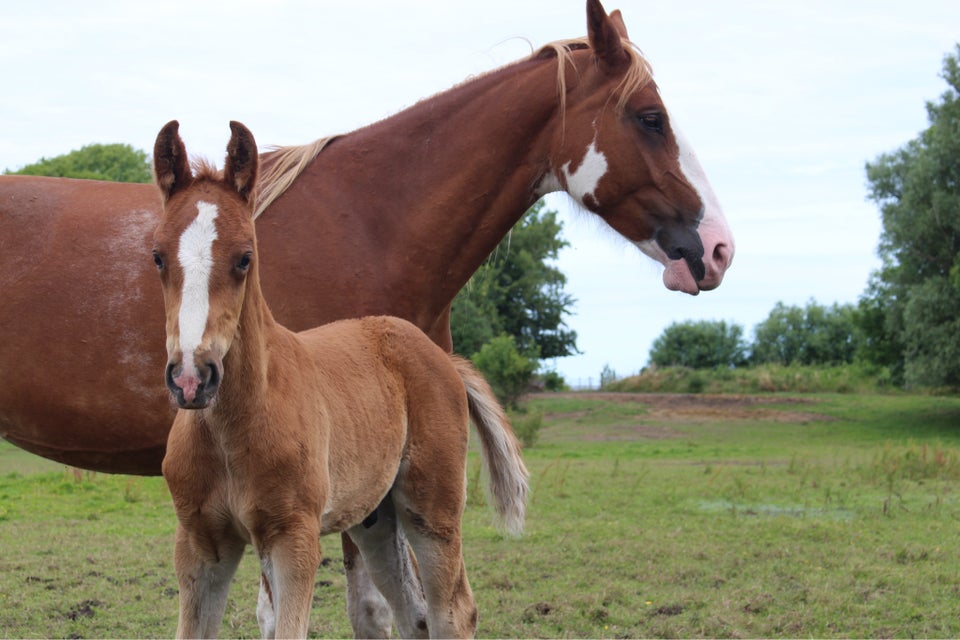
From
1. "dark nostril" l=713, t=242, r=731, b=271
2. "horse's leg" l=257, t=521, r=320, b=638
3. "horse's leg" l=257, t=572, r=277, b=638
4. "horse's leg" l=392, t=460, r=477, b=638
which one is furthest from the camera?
"dark nostril" l=713, t=242, r=731, b=271

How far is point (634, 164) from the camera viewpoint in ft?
13.9

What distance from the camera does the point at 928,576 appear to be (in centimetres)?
757

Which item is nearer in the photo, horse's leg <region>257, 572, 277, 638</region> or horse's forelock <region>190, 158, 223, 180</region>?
horse's forelock <region>190, 158, 223, 180</region>

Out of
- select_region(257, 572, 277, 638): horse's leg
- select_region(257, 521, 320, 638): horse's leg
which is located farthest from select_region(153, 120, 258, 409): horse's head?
select_region(257, 572, 277, 638): horse's leg

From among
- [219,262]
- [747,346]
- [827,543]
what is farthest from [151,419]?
[747,346]

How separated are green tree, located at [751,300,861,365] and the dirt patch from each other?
25507 millimetres

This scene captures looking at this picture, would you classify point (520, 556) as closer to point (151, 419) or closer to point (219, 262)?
point (151, 419)

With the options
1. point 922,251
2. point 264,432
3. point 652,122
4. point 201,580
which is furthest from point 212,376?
point 922,251

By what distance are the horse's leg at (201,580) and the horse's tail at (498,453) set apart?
161 cm

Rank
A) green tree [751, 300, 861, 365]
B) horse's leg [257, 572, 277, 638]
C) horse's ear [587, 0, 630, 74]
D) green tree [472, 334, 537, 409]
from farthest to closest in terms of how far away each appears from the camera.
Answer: green tree [751, 300, 861, 365], green tree [472, 334, 537, 409], horse's ear [587, 0, 630, 74], horse's leg [257, 572, 277, 638]

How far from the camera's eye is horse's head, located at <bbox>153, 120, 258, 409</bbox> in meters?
2.73

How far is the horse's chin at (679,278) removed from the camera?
411cm

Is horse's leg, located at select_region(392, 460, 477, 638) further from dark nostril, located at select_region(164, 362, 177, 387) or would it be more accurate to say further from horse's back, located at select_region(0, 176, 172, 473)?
dark nostril, located at select_region(164, 362, 177, 387)

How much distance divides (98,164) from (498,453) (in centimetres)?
3992
